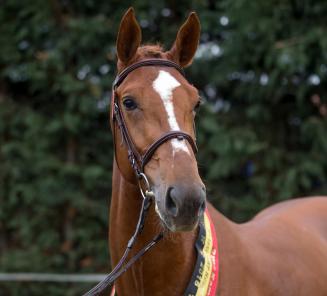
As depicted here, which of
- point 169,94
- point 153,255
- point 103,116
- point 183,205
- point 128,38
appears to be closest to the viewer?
point 183,205

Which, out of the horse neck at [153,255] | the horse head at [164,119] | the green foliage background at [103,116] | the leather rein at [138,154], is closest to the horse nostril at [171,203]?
the horse head at [164,119]

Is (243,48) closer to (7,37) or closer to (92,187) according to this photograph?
(92,187)

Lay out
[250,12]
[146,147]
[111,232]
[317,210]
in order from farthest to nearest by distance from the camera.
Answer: [250,12] → [317,210] → [111,232] → [146,147]

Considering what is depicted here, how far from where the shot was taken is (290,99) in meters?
5.80

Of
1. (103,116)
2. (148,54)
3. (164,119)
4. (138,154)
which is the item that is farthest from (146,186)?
(103,116)

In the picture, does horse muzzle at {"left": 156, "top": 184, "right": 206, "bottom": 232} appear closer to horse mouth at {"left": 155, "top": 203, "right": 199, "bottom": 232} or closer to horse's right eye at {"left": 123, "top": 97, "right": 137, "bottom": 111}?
horse mouth at {"left": 155, "top": 203, "right": 199, "bottom": 232}

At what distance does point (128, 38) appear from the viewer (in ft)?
7.53

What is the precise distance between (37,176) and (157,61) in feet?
13.8

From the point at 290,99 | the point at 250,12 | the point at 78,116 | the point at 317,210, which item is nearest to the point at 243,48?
the point at 250,12

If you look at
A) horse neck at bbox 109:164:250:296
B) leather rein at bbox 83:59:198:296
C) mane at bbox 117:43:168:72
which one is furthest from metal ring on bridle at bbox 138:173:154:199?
mane at bbox 117:43:168:72

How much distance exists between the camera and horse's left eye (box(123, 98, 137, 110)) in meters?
2.11

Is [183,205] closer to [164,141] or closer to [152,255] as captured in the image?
[164,141]

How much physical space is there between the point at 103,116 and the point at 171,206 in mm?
4528

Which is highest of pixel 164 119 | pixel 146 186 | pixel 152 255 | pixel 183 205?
pixel 164 119
